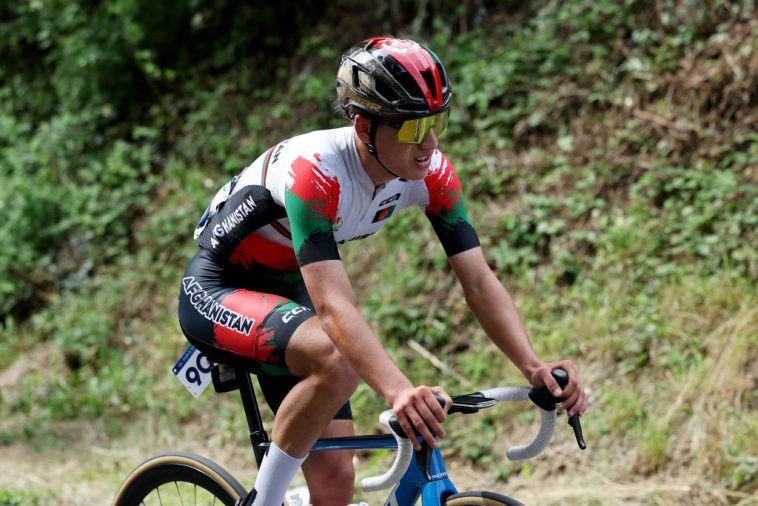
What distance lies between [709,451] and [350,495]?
2119 millimetres

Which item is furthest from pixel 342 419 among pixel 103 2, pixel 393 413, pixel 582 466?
pixel 103 2

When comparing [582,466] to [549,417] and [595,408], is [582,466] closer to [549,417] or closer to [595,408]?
[595,408]

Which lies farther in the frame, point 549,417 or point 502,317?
point 502,317

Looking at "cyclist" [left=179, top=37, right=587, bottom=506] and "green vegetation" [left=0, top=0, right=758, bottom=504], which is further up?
"cyclist" [left=179, top=37, right=587, bottom=506]

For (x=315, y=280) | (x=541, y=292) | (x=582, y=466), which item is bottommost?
(x=582, y=466)

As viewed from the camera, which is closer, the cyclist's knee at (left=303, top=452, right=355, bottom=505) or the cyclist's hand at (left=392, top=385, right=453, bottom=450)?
the cyclist's hand at (left=392, top=385, right=453, bottom=450)

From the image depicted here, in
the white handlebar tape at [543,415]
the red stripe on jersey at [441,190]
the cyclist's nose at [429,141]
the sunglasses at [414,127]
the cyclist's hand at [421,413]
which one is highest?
the sunglasses at [414,127]

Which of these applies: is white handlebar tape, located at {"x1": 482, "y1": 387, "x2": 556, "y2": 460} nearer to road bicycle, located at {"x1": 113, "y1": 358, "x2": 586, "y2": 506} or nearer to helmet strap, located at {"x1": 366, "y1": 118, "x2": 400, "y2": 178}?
road bicycle, located at {"x1": 113, "y1": 358, "x2": 586, "y2": 506}

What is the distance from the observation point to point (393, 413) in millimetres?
2436

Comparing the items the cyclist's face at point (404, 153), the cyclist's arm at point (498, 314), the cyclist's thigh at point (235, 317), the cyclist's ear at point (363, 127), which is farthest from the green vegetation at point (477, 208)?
the cyclist's ear at point (363, 127)

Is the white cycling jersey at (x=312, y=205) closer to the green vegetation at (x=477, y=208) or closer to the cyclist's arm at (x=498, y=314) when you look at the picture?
the cyclist's arm at (x=498, y=314)

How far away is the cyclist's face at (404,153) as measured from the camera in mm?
2869

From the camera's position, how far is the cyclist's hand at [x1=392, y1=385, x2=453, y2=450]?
2367mm

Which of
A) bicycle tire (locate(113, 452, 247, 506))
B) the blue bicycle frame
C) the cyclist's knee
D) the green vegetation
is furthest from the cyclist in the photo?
the green vegetation
